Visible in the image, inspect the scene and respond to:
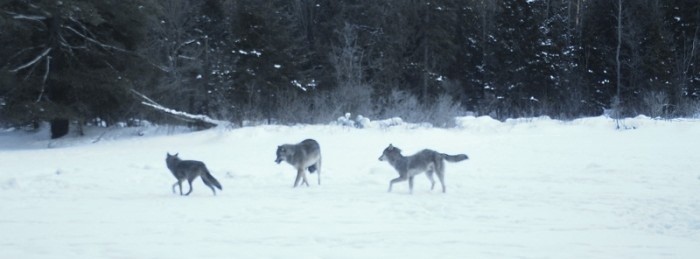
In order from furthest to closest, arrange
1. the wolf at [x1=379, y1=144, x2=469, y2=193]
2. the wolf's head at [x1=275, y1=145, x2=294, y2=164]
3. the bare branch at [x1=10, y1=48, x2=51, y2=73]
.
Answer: the bare branch at [x1=10, y1=48, x2=51, y2=73]
the wolf's head at [x1=275, y1=145, x2=294, y2=164]
the wolf at [x1=379, y1=144, x2=469, y2=193]

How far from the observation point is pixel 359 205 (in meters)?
10.7

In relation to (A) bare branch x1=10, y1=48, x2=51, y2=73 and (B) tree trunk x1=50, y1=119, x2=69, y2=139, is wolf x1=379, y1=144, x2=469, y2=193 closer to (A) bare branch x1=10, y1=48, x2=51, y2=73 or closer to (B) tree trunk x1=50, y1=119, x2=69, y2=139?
(A) bare branch x1=10, y1=48, x2=51, y2=73

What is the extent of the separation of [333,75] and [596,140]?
946 inches

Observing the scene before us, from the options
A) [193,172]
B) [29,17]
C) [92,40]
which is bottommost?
[193,172]

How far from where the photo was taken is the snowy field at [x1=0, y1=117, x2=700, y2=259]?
7.59m

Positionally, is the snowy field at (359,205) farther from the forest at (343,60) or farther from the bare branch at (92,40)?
the bare branch at (92,40)

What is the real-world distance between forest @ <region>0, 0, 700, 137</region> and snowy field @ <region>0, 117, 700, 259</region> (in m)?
7.21

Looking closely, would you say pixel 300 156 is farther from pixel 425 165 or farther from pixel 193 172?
pixel 425 165

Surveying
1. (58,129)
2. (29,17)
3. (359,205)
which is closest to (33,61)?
(29,17)

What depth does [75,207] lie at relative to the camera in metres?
10.5

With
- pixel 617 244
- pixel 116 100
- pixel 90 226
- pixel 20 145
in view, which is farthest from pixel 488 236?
pixel 20 145

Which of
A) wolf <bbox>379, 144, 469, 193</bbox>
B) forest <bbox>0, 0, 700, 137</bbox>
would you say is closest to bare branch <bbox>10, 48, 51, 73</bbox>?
forest <bbox>0, 0, 700, 137</bbox>

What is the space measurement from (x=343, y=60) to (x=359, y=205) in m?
32.9

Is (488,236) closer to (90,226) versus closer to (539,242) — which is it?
(539,242)
